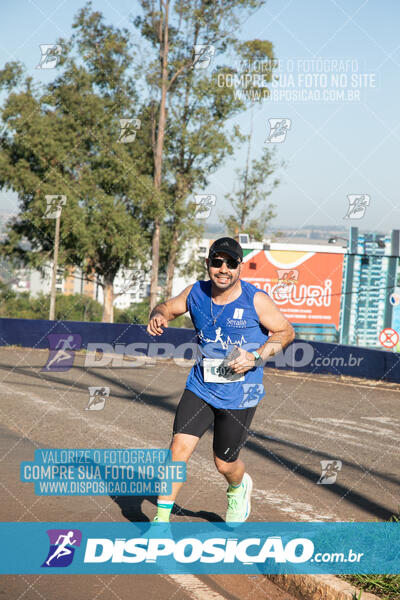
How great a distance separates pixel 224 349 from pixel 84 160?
4249cm

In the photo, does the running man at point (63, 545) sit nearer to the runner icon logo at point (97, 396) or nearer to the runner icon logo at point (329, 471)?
the runner icon logo at point (329, 471)

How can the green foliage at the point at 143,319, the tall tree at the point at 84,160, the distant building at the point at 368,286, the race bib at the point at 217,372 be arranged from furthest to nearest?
1. the tall tree at the point at 84,160
2. the green foliage at the point at 143,319
3. the distant building at the point at 368,286
4. the race bib at the point at 217,372

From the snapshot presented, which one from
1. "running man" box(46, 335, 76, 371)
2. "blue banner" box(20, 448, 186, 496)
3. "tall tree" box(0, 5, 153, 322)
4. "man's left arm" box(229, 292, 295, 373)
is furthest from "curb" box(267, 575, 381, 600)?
"tall tree" box(0, 5, 153, 322)

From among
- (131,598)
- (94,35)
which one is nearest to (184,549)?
(131,598)

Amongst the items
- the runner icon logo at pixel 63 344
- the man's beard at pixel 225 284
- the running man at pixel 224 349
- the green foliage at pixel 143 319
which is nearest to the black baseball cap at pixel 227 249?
the running man at pixel 224 349

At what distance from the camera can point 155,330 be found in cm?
526

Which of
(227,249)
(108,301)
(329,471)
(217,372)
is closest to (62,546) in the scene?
(217,372)

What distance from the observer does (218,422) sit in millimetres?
5285

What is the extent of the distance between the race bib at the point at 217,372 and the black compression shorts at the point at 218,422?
0.59 ft

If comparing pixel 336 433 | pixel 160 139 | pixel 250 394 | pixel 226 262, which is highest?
pixel 160 139

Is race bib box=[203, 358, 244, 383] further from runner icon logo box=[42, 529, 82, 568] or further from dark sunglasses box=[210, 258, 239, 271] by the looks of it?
runner icon logo box=[42, 529, 82, 568]

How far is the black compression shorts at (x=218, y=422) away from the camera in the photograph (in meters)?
5.20

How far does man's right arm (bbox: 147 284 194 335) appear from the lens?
5258mm

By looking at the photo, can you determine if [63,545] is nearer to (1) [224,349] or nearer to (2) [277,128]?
(1) [224,349]
